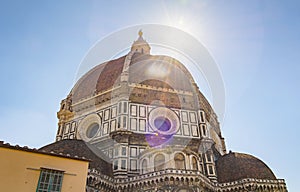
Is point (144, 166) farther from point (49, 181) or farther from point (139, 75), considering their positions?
point (49, 181)

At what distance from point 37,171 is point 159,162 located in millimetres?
12323

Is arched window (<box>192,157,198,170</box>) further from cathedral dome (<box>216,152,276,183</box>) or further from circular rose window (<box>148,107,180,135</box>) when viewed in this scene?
circular rose window (<box>148,107,180,135</box>)

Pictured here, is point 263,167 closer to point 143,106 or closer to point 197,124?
point 197,124

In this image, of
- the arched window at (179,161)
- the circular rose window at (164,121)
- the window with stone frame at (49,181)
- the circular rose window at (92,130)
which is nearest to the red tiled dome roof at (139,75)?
the circular rose window at (164,121)

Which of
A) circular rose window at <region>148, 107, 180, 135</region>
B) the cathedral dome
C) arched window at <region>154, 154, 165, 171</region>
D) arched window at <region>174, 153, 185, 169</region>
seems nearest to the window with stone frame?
arched window at <region>154, 154, 165, 171</region>

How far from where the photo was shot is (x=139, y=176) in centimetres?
2234

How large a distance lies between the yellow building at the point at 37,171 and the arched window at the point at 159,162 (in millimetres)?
10267

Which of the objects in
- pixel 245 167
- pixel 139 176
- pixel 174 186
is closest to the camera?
pixel 174 186

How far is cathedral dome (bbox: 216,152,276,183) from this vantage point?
2498cm

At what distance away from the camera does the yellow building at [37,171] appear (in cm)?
1135

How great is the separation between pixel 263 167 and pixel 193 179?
27.9ft

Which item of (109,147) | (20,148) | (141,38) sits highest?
(141,38)

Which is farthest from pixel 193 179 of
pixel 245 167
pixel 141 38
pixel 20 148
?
pixel 141 38

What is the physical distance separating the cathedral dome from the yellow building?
16.8 metres
